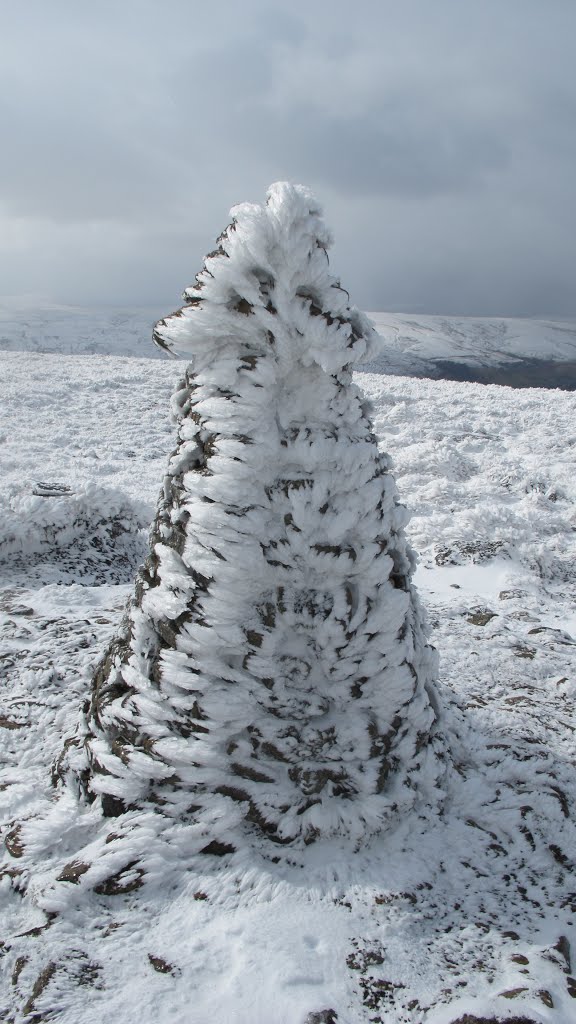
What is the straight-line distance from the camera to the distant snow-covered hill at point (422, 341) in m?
87.3

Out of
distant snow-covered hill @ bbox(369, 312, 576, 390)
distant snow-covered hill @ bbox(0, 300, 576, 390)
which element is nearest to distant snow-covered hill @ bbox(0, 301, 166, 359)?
distant snow-covered hill @ bbox(0, 300, 576, 390)

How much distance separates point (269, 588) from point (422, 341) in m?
137

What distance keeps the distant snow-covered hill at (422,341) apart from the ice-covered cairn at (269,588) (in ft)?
200

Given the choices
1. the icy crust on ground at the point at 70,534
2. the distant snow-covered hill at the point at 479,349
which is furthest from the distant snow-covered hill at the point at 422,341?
the icy crust on ground at the point at 70,534

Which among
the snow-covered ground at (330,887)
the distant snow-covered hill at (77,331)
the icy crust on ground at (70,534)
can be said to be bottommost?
the snow-covered ground at (330,887)

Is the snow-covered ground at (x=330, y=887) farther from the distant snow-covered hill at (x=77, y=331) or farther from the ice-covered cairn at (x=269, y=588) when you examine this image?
the distant snow-covered hill at (x=77, y=331)

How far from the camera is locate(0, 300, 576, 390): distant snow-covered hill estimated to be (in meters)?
87.3

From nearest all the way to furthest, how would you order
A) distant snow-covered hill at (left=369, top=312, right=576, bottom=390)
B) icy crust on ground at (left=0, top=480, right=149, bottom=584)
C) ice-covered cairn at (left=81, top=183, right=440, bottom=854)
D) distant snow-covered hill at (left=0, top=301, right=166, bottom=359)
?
ice-covered cairn at (left=81, top=183, right=440, bottom=854), icy crust on ground at (left=0, top=480, right=149, bottom=584), distant snow-covered hill at (left=369, top=312, right=576, bottom=390), distant snow-covered hill at (left=0, top=301, right=166, bottom=359)

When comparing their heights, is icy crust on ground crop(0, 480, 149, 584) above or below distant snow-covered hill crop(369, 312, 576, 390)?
below

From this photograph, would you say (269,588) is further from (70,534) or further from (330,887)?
(70,534)

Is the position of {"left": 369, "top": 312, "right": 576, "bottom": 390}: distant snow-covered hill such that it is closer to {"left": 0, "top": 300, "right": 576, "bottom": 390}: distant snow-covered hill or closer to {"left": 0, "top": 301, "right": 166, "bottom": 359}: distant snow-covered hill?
{"left": 0, "top": 300, "right": 576, "bottom": 390}: distant snow-covered hill

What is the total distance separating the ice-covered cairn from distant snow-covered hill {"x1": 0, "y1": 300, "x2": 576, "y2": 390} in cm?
6103

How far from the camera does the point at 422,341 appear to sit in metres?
132

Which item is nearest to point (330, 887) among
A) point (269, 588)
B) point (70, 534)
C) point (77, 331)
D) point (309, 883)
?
point (309, 883)
